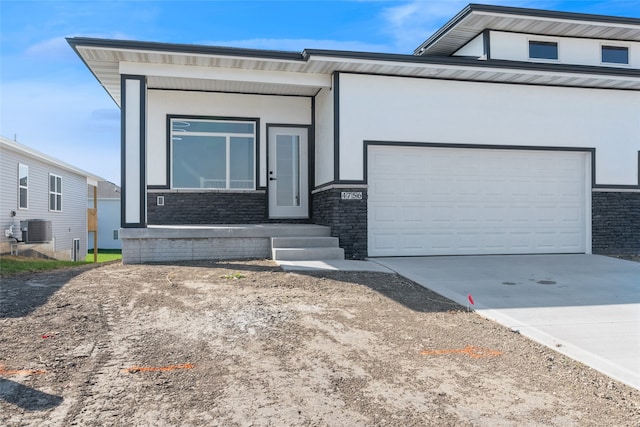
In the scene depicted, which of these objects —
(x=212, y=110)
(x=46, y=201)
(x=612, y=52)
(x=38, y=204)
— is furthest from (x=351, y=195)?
(x=46, y=201)

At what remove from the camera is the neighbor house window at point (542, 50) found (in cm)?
1287

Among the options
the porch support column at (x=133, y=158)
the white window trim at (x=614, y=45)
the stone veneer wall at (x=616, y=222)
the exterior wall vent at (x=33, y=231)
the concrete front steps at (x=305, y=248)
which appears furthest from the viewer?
the exterior wall vent at (x=33, y=231)

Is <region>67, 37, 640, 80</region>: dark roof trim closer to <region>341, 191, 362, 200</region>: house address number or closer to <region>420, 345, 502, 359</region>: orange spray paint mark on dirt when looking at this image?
<region>341, 191, 362, 200</region>: house address number

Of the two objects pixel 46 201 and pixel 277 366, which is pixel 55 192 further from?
pixel 277 366

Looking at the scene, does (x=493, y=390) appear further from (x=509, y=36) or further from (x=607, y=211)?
(x=509, y=36)

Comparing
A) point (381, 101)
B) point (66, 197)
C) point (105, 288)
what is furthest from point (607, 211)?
point (66, 197)

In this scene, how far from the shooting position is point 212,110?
38.8 ft

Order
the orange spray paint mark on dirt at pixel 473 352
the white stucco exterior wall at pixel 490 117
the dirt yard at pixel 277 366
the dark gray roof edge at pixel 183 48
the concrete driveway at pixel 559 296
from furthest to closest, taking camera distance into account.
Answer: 1. the white stucco exterior wall at pixel 490 117
2. the dark gray roof edge at pixel 183 48
3. the concrete driveway at pixel 559 296
4. the orange spray paint mark on dirt at pixel 473 352
5. the dirt yard at pixel 277 366

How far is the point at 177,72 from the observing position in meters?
10.0

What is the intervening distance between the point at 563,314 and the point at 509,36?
936cm

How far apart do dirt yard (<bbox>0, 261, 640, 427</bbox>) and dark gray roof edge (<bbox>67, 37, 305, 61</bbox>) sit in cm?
497

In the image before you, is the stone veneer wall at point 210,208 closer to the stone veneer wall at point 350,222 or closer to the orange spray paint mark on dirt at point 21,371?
the stone veneer wall at point 350,222

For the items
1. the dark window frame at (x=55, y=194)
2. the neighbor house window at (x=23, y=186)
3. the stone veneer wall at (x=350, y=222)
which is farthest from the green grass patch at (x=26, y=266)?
the dark window frame at (x=55, y=194)

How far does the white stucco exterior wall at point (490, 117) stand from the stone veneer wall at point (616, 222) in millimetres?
390
